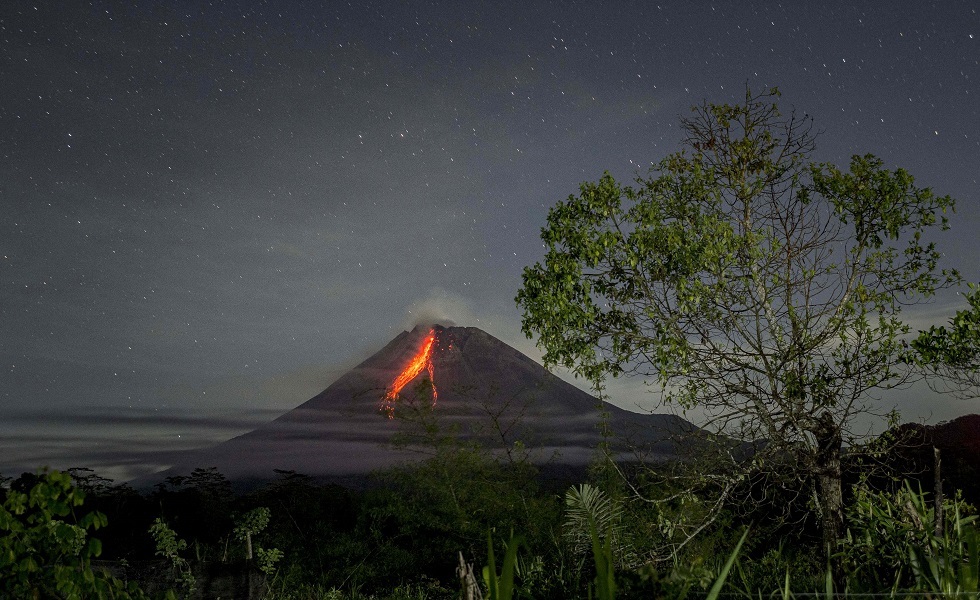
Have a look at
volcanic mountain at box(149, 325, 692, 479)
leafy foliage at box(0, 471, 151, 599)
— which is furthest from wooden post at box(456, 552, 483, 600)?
volcanic mountain at box(149, 325, 692, 479)

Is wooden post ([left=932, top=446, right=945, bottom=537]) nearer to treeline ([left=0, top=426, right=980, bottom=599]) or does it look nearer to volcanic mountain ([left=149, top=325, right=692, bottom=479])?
treeline ([left=0, top=426, right=980, bottom=599])

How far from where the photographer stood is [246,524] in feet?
30.4

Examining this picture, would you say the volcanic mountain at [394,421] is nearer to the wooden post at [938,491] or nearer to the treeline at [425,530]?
the treeline at [425,530]

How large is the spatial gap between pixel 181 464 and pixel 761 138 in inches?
3100

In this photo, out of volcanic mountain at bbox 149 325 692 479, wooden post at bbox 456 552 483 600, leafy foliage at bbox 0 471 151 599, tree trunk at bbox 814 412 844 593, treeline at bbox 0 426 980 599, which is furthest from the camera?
volcanic mountain at bbox 149 325 692 479

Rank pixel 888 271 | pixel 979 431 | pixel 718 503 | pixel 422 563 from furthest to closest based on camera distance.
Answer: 1. pixel 979 431
2. pixel 422 563
3. pixel 888 271
4. pixel 718 503

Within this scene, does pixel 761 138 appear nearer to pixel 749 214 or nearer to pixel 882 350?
pixel 749 214

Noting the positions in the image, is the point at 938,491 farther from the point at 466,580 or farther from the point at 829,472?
the point at 829,472

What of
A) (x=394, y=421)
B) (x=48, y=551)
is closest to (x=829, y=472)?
(x=48, y=551)

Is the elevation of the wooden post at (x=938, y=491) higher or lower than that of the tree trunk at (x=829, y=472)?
higher

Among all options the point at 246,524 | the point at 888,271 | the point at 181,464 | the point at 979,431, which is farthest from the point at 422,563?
the point at 181,464

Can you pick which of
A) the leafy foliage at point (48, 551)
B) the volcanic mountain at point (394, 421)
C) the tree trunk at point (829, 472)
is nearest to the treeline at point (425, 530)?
the leafy foliage at point (48, 551)

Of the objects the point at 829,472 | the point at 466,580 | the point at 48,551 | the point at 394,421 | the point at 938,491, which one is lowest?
the point at 394,421

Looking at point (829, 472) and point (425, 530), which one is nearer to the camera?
point (829, 472)
